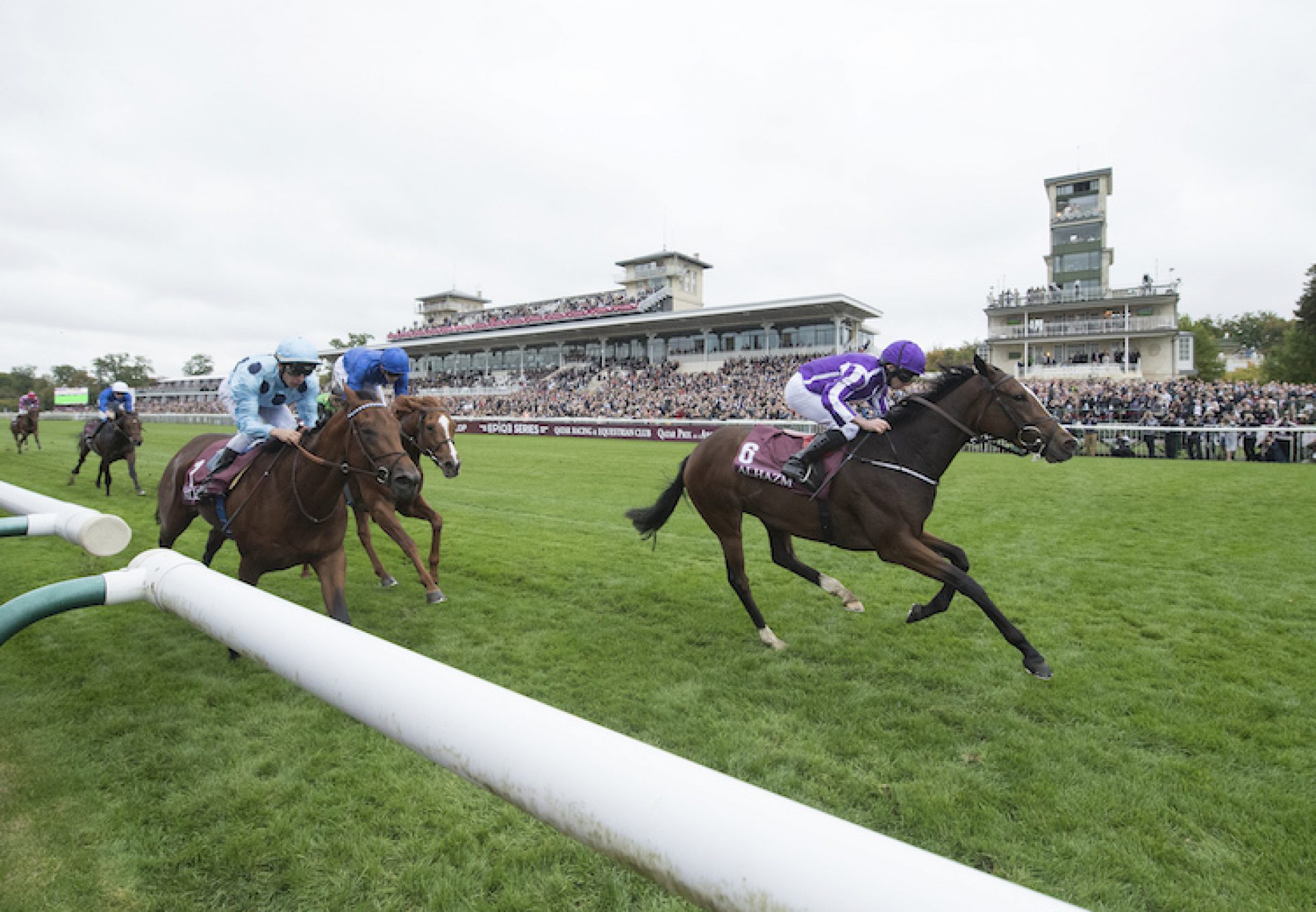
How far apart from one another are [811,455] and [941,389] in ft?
3.55

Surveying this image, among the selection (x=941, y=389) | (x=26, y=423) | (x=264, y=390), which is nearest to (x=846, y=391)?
(x=941, y=389)

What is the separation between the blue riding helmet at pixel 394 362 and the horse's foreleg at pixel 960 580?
4081 mm

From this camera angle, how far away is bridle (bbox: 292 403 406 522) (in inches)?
167

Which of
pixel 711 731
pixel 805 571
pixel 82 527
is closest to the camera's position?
pixel 82 527

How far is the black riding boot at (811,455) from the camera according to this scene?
5.10 meters

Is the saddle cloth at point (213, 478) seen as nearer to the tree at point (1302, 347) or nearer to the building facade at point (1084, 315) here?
the building facade at point (1084, 315)

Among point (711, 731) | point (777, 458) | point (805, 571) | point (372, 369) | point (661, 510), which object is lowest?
point (711, 731)

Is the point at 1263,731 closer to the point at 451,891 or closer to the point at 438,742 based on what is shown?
the point at 451,891

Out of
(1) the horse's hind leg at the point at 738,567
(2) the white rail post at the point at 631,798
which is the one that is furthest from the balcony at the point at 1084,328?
(2) the white rail post at the point at 631,798

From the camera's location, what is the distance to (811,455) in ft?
16.9

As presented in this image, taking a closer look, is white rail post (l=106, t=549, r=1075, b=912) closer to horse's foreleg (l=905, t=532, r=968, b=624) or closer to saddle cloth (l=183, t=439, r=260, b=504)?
saddle cloth (l=183, t=439, r=260, b=504)

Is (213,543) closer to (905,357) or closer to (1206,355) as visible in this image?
(905,357)

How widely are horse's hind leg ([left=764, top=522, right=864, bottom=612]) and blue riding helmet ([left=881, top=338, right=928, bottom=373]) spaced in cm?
154

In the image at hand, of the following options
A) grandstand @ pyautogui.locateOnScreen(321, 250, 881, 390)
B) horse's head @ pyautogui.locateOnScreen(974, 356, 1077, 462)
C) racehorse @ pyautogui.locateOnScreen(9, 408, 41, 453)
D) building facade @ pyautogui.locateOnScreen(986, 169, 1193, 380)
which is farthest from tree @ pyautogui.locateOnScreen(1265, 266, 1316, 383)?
racehorse @ pyautogui.locateOnScreen(9, 408, 41, 453)
